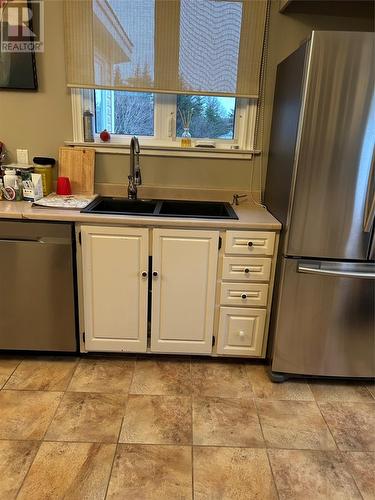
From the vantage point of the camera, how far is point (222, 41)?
2.23 metres

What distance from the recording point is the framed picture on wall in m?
2.20

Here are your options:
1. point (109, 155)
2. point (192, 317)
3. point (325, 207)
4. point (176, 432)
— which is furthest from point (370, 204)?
point (109, 155)

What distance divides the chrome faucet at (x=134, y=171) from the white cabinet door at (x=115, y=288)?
447mm

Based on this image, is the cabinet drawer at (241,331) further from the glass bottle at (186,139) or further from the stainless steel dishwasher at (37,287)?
the glass bottle at (186,139)

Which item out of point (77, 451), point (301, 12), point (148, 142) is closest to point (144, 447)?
point (77, 451)

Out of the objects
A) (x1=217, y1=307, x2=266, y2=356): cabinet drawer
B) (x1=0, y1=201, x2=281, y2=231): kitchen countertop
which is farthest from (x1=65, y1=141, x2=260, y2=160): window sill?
(x1=217, y1=307, x2=266, y2=356): cabinet drawer

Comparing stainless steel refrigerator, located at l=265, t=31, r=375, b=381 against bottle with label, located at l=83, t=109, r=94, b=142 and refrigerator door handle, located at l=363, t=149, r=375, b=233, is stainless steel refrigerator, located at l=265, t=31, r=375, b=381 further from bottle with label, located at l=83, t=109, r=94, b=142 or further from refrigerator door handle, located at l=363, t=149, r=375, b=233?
bottle with label, located at l=83, t=109, r=94, b=142

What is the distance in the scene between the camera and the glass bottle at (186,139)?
2471 millimetres

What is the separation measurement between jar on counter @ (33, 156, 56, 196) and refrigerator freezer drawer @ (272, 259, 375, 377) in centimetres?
158

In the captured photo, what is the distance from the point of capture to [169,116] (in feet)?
8.15

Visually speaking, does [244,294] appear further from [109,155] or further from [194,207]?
[109,155]

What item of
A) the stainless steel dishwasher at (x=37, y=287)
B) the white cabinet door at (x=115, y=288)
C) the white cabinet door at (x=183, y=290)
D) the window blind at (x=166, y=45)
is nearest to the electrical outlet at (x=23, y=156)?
the window blind at (x=166, y=45)

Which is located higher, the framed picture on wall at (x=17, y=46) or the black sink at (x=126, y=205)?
the framed picture on wall at (x=17, y=46)

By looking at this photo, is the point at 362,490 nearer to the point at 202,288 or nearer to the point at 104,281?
the point at 202,288
